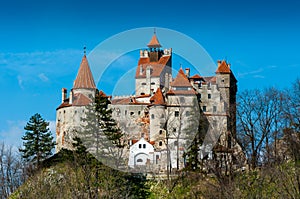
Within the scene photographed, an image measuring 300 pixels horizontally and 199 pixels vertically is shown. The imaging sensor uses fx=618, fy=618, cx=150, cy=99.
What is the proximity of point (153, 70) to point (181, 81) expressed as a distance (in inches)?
243

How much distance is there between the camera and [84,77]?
222 feet

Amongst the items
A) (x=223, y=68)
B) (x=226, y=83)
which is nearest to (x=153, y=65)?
(x=223, y=68)

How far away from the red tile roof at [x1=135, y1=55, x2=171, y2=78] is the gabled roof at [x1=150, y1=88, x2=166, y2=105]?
4549 millimetres

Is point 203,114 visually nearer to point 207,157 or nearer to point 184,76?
point 184,76

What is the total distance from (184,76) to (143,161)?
451 inches

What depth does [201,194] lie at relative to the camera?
46.6 meters

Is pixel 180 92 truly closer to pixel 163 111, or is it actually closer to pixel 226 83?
pixel 163 111

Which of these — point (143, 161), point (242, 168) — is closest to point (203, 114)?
point (143, 161)

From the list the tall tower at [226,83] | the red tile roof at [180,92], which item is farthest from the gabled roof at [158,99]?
the tall tower at [226,83]

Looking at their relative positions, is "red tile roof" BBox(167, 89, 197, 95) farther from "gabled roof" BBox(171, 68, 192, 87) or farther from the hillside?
the hillside

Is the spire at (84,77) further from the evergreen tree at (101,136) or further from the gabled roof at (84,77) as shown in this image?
the evergreen tree at (101,136)

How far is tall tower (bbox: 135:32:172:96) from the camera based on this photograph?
68.3 m

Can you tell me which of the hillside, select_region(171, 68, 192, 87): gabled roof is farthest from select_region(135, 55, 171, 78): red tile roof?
the hillside

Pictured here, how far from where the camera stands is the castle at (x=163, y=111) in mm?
58375
